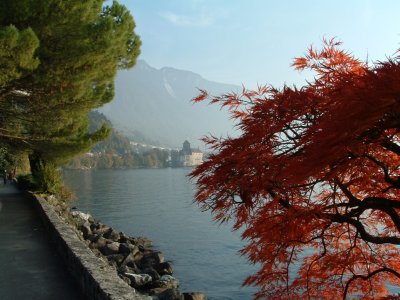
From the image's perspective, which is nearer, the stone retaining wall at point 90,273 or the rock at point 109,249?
the stone retaining wall at point 90,273

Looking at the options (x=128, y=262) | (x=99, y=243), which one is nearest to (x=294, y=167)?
(x=128, y=262)

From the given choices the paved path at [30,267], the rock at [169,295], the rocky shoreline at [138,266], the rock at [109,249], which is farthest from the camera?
the rock at [109,249]

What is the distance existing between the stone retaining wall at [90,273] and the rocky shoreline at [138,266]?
6.40ft

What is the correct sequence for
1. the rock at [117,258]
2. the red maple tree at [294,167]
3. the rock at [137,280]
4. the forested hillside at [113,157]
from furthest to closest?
the forested hillside at [113,157], the rock at [117,258], the rock at [137,280], the red maple tree at [294,167]

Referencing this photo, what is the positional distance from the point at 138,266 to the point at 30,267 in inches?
248

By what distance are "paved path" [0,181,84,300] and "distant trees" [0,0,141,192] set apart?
3.88 meters

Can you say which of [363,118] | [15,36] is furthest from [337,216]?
[15,36]

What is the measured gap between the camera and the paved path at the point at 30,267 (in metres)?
5.95

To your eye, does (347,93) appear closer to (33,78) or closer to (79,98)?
(33,78)

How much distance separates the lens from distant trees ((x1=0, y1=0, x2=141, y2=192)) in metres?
9.95

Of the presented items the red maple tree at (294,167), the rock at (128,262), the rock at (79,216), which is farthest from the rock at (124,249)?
the red maple tree at (294,167)

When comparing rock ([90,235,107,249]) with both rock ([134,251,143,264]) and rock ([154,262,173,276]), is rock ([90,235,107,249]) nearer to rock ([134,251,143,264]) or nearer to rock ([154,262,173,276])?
rock ([134,251,143,264])

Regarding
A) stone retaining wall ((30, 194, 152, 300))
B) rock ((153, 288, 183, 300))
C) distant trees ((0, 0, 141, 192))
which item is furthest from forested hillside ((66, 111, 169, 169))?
stone retaining wall ((30, 194, 152, 300))

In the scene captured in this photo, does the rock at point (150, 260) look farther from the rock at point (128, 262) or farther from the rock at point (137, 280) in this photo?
the rock at point (137, 280)
